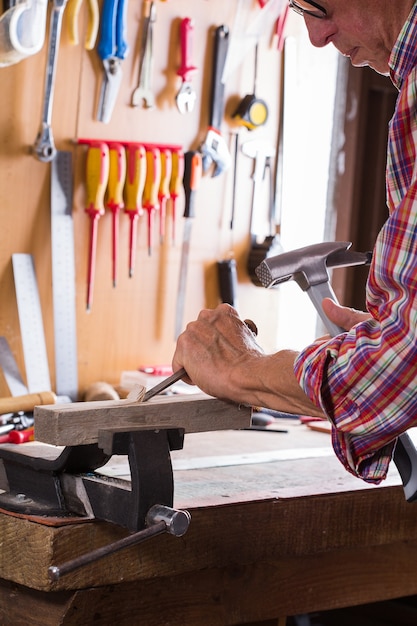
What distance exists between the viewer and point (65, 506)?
4.86 ft

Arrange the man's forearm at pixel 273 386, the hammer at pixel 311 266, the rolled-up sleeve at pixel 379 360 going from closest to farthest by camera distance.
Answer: the rolled-up sleeve at pixel 379 360, the man's forearm at pixel 273 386, the hammer at pixel 311 266

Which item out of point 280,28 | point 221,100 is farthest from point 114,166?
point 280,28

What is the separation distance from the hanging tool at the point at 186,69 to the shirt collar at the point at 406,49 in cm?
165

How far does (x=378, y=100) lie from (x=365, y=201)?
15.2 inches

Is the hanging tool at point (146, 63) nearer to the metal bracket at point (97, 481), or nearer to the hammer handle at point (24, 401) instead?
the hammer handle at point (24, 401)

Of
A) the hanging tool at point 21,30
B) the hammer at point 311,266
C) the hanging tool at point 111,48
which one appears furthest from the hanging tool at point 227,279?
the hammer at point 311,266

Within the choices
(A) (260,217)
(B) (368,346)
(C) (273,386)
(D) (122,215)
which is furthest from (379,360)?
(A) (260,217)

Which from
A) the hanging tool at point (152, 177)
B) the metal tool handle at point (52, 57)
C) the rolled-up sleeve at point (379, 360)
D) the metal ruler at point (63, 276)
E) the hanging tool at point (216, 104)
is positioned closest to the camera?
the rolled-up sleeve at point (379, 360)

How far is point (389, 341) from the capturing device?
118 cm

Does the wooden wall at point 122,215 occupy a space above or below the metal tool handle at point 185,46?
below

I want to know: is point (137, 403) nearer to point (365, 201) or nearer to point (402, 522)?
point (402, 522)

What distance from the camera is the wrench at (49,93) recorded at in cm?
255

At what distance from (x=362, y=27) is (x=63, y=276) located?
1.45 m

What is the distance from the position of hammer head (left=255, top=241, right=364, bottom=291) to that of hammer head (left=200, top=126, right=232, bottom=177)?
1.15m
